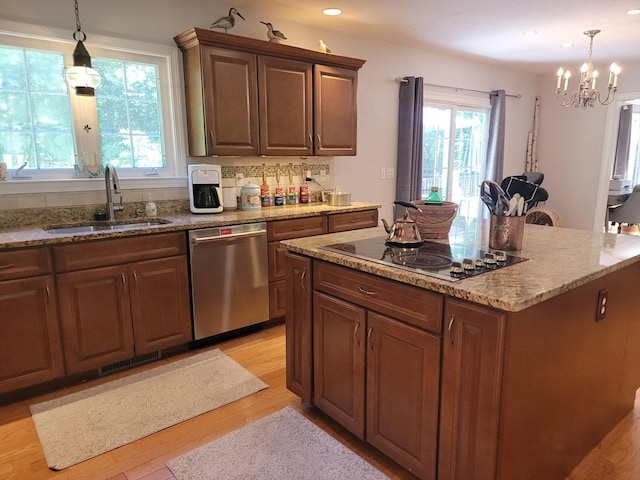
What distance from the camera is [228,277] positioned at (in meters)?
3.03

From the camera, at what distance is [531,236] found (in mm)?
2227

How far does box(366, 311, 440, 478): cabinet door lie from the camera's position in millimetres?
1563

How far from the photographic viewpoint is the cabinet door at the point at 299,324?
208 centimetres

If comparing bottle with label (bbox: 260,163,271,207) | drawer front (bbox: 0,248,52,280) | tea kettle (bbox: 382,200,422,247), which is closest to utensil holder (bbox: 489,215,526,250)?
tea kettle (bbox: 382,200,422,247)

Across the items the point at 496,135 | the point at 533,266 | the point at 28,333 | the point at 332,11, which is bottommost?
the point at 28,333

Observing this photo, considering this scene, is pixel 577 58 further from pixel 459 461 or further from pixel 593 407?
pixel 459 461

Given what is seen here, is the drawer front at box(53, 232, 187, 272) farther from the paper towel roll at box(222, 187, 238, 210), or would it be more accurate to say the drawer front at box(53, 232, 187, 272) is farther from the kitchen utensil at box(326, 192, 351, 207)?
the kitchen utensil at box(326, 192, 351, 207)

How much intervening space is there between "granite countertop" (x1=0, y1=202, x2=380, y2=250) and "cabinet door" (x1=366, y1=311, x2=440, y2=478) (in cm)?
155

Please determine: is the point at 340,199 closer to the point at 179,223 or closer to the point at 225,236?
the point at 225,236

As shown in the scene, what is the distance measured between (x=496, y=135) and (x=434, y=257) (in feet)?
14.4

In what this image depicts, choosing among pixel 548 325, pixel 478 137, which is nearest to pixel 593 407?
pixel 548 325

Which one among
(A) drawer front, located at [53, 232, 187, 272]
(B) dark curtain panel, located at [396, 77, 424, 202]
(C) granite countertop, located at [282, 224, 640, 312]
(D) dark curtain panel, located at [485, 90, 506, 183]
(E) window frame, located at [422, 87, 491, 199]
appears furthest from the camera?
(D) dark curtain panel, located at [485, 90, 506, 183]

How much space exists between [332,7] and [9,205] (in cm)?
264

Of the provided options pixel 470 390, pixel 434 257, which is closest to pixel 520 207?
pixel 434 257
